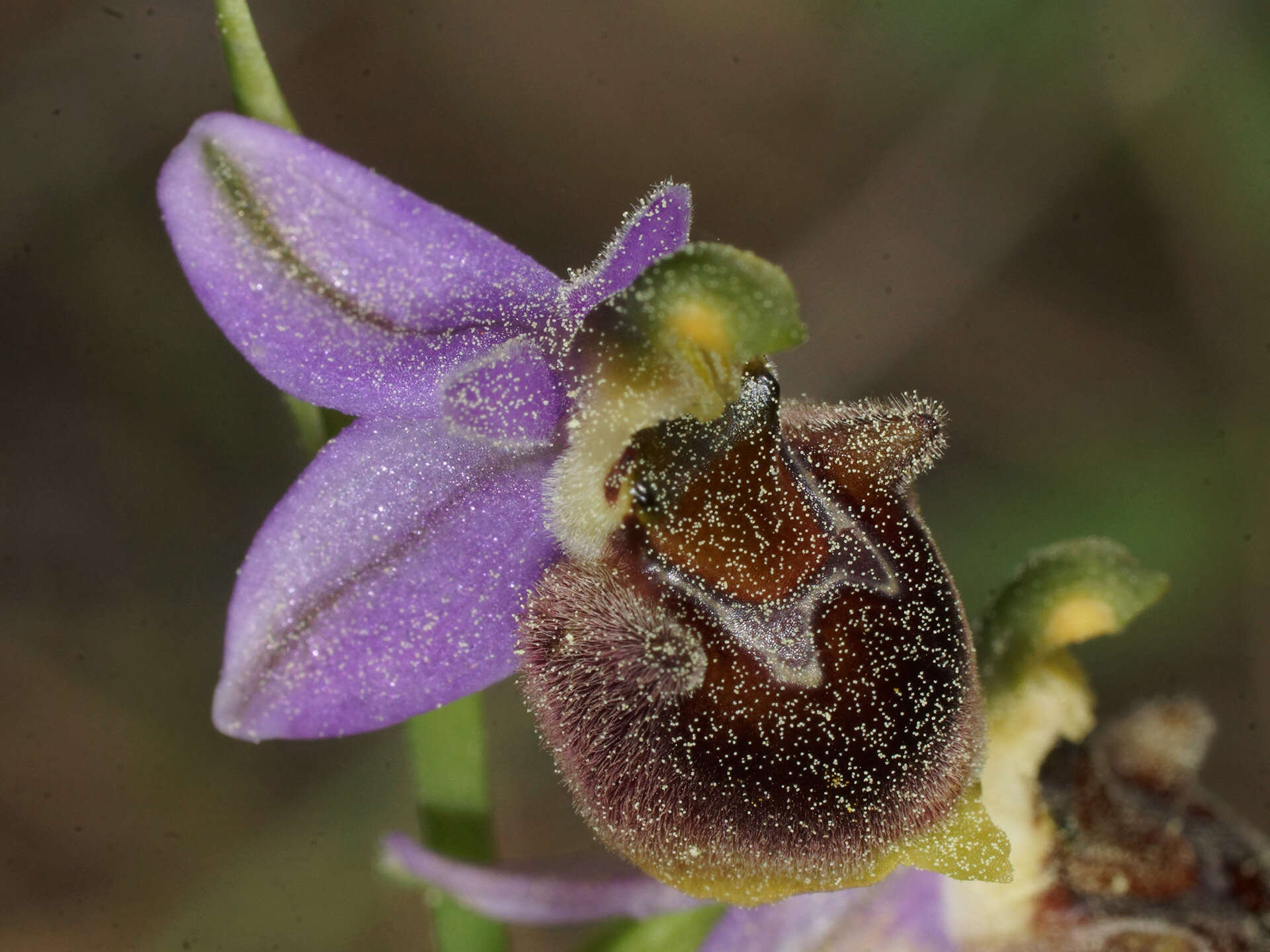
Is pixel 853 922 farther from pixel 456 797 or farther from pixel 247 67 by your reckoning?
pixel 247 67

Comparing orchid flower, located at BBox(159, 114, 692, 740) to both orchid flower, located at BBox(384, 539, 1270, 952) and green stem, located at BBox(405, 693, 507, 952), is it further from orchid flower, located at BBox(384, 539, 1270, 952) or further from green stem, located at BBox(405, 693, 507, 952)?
orchid flower, located at BBox(384, 539, 1270, 952)

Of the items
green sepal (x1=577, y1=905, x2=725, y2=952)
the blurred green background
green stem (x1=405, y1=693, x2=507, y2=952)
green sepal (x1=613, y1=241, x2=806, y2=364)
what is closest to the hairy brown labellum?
green sepal (x1=613, y1=241, x2=806, y2=364)

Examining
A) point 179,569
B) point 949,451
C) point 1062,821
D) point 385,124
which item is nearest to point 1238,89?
point 949,451

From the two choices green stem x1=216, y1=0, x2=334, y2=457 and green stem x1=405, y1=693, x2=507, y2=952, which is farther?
green stem x1=405, y1=693, x2=507, y2=952

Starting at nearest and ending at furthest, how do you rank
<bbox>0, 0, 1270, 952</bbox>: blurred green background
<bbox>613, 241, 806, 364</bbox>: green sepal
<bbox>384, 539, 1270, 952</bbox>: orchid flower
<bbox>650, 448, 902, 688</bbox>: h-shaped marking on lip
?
<bbox>613, 241, 806, 364</bbox>: green sepal, <bbox>650, 448, 902, 688</bbox>: h-shaped marking on lip, <bbox>384, 539, 1270, 952</bbox>: orchid flower, <bbox>0, 0, 1270, 952</bbox>: blurred green background

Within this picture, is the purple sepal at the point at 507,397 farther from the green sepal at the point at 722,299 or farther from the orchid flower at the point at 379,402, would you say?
the green sepal at the point at 722,299

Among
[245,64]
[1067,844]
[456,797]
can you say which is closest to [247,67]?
[245,64]

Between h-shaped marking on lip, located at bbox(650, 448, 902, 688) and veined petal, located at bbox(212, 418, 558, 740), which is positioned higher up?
h-shaped marking on lip, located at bbox(650, 448, 902, 688)
